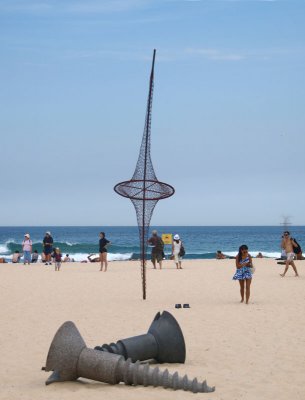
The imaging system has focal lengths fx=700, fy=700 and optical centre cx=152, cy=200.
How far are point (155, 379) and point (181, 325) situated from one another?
5333mm

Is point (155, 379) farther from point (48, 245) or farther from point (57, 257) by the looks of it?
point (48, 245)

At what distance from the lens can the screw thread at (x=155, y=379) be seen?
777 cm

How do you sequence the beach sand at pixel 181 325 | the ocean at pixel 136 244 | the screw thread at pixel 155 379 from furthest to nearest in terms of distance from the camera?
the ocean at pixel 136 244 → the beach sand at pixel 181 325 → the screw thread at pixel 155 379

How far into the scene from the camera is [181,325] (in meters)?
13.2

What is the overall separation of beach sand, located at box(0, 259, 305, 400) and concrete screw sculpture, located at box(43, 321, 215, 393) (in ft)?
0.40

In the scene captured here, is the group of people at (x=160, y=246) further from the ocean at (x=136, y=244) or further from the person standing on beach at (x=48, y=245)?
the ocean at (x=136, y=244)

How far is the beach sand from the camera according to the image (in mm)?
8102

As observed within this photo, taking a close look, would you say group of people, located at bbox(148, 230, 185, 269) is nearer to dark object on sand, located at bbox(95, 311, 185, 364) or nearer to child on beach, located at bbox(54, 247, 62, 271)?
child on beach, located at bbox(54, 247, 62, 271)

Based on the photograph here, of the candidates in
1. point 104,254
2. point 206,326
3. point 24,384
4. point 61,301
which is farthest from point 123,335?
point 104,254

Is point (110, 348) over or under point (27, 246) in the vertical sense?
under

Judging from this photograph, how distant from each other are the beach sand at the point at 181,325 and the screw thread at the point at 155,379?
0.35 ft

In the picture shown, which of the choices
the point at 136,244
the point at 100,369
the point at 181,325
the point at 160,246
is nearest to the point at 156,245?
the point at 160,246

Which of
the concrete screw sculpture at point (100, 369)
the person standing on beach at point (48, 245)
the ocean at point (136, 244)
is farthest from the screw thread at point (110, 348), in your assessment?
the ocean at point (136, 244)

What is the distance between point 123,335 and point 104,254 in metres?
17.5
